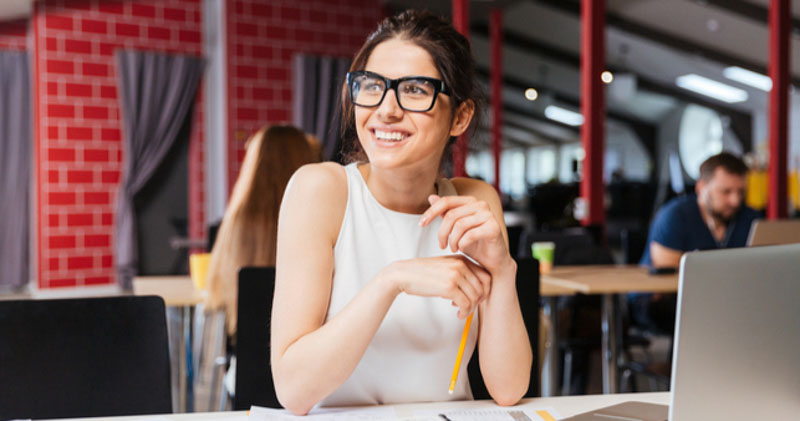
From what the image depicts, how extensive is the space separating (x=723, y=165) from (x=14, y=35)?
7.04m

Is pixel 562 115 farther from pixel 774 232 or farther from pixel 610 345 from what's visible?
pixel 774 232

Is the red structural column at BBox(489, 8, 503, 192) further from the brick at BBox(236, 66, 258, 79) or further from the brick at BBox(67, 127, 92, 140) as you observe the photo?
the brick at BBox(67, 127, 92, 140)

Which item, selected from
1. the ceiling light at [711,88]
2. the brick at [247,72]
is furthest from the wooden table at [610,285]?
the ceiling light at [711,88]

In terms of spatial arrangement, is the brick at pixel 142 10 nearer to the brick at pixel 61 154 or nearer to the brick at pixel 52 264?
the brick at pixel 61 154

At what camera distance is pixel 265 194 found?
7.43 feet

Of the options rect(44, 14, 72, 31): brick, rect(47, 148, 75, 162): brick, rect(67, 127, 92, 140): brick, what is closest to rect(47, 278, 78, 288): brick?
rect(47, 148, 75, 162): brick

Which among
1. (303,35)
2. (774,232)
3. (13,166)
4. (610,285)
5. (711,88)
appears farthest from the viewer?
(711,88)

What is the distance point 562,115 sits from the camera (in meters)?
19.3

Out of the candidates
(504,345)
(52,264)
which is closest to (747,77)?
(52,264)

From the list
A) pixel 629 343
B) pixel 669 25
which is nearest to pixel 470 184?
pixel 629 343

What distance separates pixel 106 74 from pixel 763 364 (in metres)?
6.60

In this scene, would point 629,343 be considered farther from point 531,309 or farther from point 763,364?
point 763,364

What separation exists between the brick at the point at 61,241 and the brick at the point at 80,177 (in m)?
0.51

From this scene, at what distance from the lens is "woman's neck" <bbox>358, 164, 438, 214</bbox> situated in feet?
4.30
